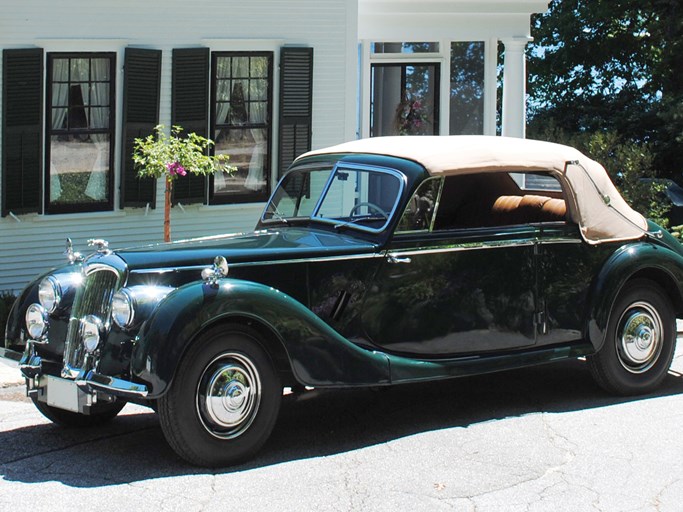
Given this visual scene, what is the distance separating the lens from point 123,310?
249 inches

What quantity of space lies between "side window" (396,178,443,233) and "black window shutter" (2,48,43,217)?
19.2 ft

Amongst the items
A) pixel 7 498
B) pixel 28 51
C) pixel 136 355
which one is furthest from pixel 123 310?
pixel 28 51

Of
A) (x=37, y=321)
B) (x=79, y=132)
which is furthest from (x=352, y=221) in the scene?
(x=79, y=132)

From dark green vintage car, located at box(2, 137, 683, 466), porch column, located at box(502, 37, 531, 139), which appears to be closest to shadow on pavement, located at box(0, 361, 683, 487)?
dark green vintage car, located at box(2, 137, 683, 466)

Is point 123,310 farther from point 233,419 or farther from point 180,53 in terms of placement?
point 180,53

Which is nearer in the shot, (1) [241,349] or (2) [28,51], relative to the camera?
(1) [241,349]

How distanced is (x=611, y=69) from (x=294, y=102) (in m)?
16.1

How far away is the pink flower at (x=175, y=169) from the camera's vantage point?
11617mm

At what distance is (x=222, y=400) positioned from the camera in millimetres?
6359

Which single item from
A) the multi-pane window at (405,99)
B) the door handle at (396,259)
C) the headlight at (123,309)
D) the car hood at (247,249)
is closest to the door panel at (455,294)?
the door handle at (396,259)

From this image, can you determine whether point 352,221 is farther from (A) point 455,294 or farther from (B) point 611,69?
(B) point 611,69

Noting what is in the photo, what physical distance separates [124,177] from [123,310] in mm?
6392

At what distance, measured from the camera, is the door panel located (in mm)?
7160

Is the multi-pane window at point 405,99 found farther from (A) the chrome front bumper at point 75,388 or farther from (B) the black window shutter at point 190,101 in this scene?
(A) the chrome front bumper at point 75,388
